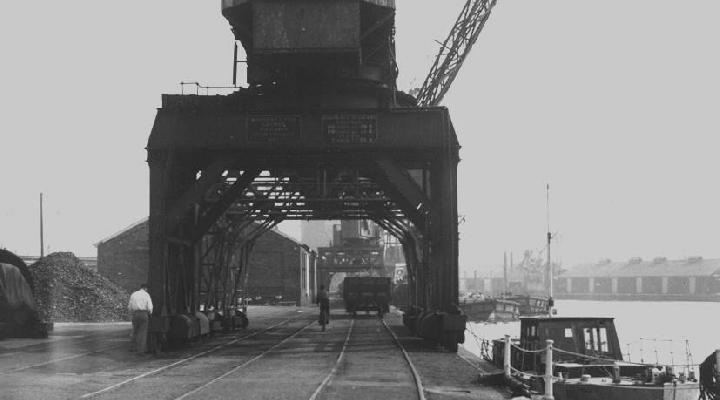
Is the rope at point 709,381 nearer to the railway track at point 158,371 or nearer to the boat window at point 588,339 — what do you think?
the boat window at point 588,339

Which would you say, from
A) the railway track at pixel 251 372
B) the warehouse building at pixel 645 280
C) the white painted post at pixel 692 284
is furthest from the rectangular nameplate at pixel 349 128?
the white painted post at pixel 692 284

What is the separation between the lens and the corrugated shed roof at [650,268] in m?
134

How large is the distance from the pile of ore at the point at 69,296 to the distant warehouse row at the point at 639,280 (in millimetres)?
87198

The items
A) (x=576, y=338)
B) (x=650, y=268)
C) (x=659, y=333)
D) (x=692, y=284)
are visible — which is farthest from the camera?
(x=650, y=268)

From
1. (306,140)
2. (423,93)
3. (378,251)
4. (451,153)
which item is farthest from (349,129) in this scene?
(378,251)

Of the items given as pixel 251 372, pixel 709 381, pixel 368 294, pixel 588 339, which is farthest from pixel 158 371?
pixel 368 294

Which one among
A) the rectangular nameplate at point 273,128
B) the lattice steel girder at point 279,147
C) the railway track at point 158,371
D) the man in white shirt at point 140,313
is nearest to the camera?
the railway track at point 158,371

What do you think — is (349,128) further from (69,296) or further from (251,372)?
(69,296)

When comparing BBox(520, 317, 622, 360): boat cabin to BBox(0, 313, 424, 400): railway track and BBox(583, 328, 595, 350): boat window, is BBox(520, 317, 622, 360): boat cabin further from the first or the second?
Result: BBox(0, 313, 424, 400): railway track

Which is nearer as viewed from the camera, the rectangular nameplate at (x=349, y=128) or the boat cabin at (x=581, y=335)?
the boat cabin at (x=581, y=335)

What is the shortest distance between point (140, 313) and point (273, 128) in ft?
18.0

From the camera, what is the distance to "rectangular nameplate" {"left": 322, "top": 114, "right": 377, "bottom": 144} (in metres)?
21.6

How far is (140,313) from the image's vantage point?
2009cm

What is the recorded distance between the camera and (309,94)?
2222 centimetres
